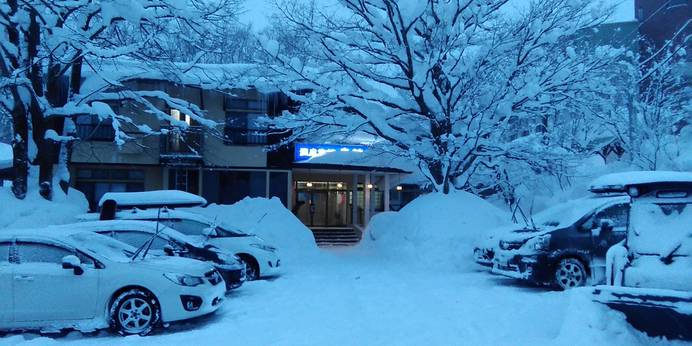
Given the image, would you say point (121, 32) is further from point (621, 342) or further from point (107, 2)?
point (621, 342)

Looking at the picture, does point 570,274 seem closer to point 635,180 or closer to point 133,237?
point 635,180

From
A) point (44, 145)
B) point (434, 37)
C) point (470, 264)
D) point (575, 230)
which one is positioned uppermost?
point (434, 37)

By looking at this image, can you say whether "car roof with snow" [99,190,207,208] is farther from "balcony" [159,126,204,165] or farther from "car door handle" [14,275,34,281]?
"balcony" [159,126,204,165]

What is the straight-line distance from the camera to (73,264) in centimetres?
738

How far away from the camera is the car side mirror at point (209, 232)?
1181 cm

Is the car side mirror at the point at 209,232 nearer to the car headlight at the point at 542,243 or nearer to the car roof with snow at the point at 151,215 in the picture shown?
the car roof with snow at the point at 151,215

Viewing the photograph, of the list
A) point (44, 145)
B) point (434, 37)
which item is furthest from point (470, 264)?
point (44, 145)

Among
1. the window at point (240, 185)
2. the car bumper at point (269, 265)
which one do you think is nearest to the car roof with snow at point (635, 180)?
the car bumper at point (269, 265)

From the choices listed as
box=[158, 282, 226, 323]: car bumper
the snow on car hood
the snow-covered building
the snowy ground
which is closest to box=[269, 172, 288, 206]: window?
the snow-covered building

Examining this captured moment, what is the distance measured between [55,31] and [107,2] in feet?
6.18

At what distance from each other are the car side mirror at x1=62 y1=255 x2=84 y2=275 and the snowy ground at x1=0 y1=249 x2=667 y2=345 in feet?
2.75

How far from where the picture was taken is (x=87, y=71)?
22578 millimetres

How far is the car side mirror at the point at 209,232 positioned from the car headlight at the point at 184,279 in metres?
3.72

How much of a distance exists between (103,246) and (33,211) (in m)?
7.85
